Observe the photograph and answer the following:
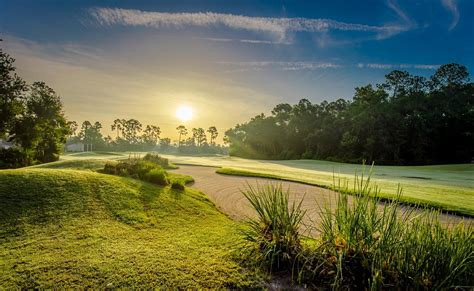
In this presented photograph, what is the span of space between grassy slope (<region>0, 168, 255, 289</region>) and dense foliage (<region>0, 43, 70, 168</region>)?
60.1ft

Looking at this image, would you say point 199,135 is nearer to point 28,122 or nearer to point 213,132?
point 213,132

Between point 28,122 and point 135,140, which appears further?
point 135,140

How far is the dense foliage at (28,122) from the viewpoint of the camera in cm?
1958

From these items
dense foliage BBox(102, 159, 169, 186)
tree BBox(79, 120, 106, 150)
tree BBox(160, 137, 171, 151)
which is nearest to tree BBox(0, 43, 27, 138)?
dense foliage BBox(102, 159, 169, 186)

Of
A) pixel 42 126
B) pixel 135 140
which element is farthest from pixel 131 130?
pixel 42 126

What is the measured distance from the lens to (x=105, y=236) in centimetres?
474

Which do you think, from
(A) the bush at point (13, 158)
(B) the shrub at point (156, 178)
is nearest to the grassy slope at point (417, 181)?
(B) the shrub at point (156, 178)

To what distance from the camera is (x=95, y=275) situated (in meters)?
3.33

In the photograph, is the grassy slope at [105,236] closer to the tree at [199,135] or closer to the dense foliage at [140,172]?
the dense foliage at [140,172]

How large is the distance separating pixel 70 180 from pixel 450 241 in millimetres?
9148

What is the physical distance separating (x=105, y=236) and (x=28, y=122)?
24707mm

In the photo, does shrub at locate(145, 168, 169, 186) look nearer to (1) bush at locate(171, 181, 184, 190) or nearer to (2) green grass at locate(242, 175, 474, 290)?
(1) bush at locate(171, 181, 184, 190)

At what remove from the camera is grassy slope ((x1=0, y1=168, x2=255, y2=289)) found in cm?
333

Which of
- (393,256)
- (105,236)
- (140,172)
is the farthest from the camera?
(140,172)
